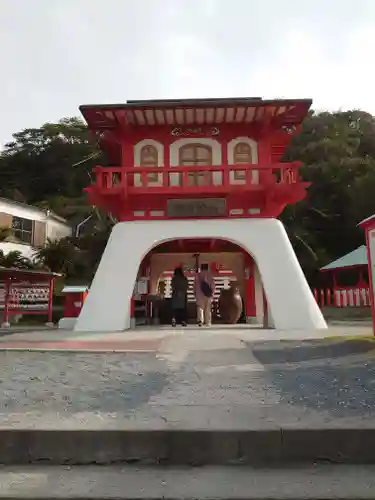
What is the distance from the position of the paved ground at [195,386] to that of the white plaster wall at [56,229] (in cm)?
2420

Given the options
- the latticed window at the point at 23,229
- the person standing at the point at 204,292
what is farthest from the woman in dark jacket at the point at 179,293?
the latticed window at the point at 23,229

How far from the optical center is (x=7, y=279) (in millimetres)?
16562

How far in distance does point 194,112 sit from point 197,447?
11070 millimetres

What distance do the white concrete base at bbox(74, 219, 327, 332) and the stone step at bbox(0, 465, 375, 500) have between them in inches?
346

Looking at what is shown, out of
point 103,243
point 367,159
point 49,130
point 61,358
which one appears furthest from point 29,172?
point 61,358

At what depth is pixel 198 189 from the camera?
1265 centimetres

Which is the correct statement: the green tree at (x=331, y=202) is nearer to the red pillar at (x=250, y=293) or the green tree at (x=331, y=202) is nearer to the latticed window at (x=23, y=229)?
the red pillar at (x=250, y=293)

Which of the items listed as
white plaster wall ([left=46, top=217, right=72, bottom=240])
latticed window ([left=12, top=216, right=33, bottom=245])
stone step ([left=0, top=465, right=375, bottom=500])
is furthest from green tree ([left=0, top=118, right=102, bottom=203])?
stone step ([left=0, top=465, right=375, bottom=500])

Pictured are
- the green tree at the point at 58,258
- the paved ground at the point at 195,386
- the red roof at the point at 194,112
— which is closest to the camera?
the paved ground at the point at 195,386

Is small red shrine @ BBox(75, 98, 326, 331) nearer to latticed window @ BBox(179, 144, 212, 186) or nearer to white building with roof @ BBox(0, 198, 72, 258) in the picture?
latticed window @ BBox(179, 144, 212, 186)

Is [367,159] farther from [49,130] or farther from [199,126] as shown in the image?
[49,130]

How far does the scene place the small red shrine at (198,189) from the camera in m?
12.1

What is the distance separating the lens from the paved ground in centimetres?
366

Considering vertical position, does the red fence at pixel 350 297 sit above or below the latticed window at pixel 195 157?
below
